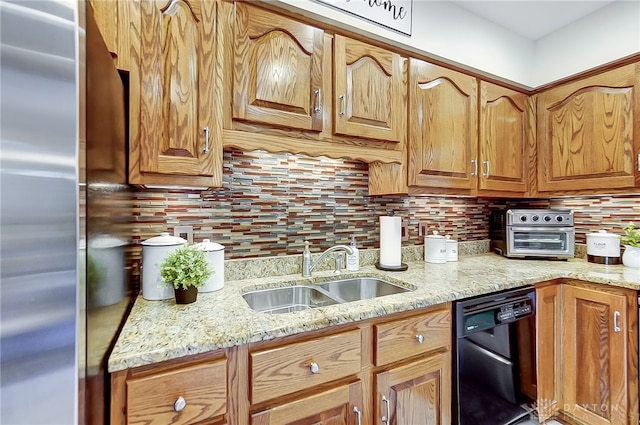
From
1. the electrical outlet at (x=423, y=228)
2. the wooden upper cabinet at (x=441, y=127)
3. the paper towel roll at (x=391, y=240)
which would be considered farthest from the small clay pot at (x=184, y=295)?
the electrical outlet at (x=423, y=228)

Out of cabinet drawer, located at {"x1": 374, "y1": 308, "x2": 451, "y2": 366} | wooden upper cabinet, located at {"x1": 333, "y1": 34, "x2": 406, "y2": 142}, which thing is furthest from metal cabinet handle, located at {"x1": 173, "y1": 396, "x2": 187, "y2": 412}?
wooden upper cabinet, located at {"x1": 333, "y1": 34, "x2": 406, "y2": 142}

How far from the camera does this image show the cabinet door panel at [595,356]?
1.45m

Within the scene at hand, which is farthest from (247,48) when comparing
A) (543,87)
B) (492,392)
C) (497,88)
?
A: (543,87)

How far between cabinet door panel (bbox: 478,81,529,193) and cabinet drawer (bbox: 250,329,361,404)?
1.48m

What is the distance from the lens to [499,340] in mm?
1420

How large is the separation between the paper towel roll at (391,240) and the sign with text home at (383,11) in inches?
43.8

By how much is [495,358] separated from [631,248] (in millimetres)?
1216

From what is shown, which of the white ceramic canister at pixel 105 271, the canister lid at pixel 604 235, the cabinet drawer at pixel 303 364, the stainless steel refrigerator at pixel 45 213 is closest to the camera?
the stainless steel refrigerator at pixel 45 213

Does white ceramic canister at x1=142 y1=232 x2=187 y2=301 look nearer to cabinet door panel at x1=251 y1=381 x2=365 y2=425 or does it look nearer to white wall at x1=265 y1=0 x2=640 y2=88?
cabinet door panel at x1=251 y1=381 x2=365 y2=425

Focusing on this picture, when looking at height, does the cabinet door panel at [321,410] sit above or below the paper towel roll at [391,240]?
below

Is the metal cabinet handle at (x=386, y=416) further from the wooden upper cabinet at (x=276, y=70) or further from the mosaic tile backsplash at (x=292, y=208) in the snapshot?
the wooden upper cabinet at (x=276, y=70)

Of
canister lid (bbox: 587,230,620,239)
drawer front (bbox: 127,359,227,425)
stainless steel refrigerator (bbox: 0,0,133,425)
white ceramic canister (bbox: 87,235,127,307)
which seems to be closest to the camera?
stainless steel refrigerator (bbox: 0,0,133,425)

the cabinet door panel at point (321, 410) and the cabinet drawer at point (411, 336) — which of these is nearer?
the cabinet door panel at point (321, 410)

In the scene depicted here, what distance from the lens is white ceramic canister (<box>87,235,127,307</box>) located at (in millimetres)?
614
